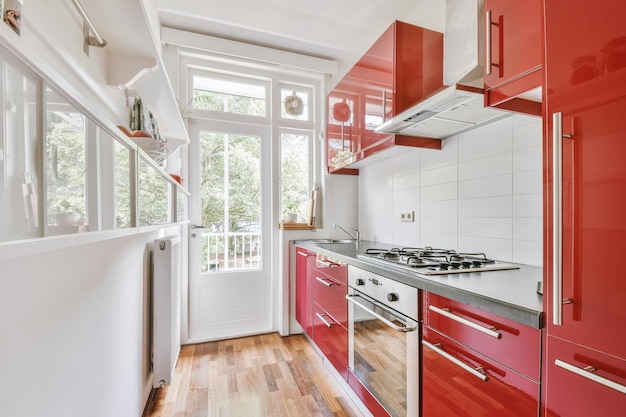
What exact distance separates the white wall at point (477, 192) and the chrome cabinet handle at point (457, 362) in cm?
69

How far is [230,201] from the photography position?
279 centimetres

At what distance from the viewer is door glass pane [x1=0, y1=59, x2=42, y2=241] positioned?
0.36 m

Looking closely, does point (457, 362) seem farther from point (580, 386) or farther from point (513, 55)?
point (513, 55)

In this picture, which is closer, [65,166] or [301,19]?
[65,166]

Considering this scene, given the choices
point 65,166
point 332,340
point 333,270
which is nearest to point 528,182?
point 333,270

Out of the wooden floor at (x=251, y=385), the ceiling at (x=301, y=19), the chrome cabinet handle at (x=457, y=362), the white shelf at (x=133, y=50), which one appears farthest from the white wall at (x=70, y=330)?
the ceiling at (x=301, y=19)

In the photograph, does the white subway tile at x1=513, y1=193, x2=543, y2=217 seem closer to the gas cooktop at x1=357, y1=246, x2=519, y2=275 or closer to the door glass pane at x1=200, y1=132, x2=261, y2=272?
the gas cooktop at x1=357, y1=246, x2=519, y2=275

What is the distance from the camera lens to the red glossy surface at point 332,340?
5.94 ft

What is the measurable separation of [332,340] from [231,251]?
131 cm

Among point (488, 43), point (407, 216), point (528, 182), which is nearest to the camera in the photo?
point (488, 43)

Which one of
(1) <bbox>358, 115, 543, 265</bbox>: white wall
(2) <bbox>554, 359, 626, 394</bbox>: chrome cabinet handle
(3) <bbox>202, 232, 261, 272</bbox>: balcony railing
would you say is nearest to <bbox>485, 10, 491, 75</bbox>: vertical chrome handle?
(1) <bbox>358, 115, 543, 265</bbox>: white wall

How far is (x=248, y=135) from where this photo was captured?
2.84 m

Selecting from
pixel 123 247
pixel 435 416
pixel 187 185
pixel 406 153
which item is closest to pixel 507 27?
pixel 406 153

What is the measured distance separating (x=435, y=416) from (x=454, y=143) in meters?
1.47
